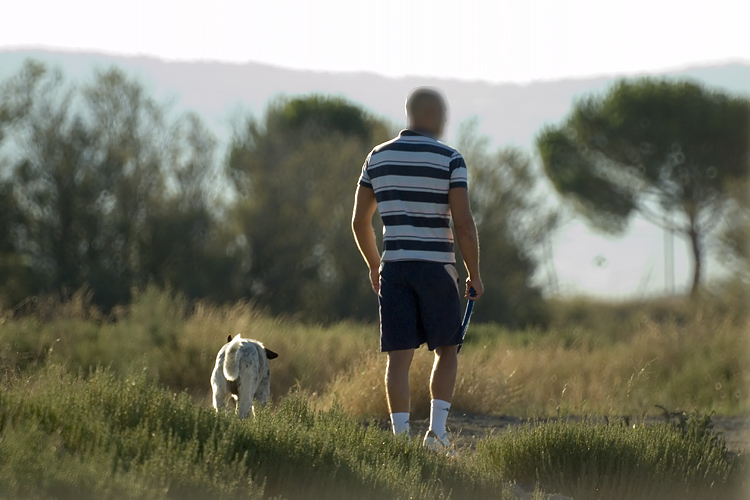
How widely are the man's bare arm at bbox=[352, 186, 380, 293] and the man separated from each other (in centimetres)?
17

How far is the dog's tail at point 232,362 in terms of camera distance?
254 inches

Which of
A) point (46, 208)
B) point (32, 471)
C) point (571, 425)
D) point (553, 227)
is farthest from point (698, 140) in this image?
point (32, 471)

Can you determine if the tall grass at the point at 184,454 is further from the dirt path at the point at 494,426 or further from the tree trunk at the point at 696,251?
the tree trunk at the point at 696,251

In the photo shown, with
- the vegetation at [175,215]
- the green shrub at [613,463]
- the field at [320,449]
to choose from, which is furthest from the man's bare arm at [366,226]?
the vegetation at [175,215]

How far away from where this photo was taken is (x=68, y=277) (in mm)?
20484

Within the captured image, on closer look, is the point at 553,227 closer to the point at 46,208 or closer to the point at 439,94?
the point at 46,208

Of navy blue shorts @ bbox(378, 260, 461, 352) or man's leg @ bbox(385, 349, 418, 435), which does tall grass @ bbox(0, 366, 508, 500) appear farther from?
navy blue shorts @ bbox(378, 260, 461, 352)

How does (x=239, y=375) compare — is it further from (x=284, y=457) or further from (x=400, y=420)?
(x=284, y=457)

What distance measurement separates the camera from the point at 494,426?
808 cm

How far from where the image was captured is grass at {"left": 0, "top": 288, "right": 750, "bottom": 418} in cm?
916

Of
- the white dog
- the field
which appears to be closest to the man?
the field

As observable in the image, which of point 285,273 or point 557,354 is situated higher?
point 557,354

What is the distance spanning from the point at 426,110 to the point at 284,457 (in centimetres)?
231

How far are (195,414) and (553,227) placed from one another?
81.3ft
